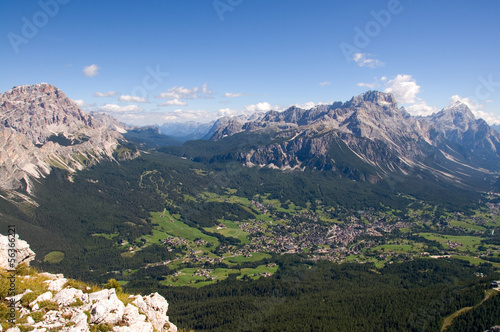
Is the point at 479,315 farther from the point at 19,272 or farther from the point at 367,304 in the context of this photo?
the point at 19,272

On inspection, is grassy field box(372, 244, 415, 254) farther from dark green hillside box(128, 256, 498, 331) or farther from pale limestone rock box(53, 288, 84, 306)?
pale limestone rock box(53, 288, 84, 306)

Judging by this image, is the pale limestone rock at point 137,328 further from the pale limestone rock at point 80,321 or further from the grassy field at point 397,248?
the grassy field at point 397,248

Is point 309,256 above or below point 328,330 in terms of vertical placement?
below

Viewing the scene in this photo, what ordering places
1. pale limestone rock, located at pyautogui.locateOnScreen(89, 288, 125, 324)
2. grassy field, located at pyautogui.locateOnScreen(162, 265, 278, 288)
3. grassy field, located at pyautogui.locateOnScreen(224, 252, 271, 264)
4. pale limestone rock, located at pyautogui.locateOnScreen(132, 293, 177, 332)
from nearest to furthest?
1. pale limestone rock, located at pyautogui.locateOnScreen(89, 288, 125, 324)
2. pale limestone rock, located at pyautogui.locateOnScreen(132, 293, 177, 332)
3. grassy field, located at pyautogui.locateOnScreen(162, 265, 278, 288)
4. grassy field, located at pyautogui.locateOnScreen(224, 252, 271, 264)

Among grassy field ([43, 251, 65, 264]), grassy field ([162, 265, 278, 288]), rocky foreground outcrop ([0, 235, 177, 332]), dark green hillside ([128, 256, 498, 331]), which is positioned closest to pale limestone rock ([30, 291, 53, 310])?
rocky foreground outcrop ([0, 235, 177, 332])

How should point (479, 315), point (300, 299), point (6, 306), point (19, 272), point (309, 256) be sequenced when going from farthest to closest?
point (309, 256), point (300, 299), point (479, 315), point (19, 272), point (6, 306)

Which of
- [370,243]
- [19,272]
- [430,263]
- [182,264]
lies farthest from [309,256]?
[19,272]
